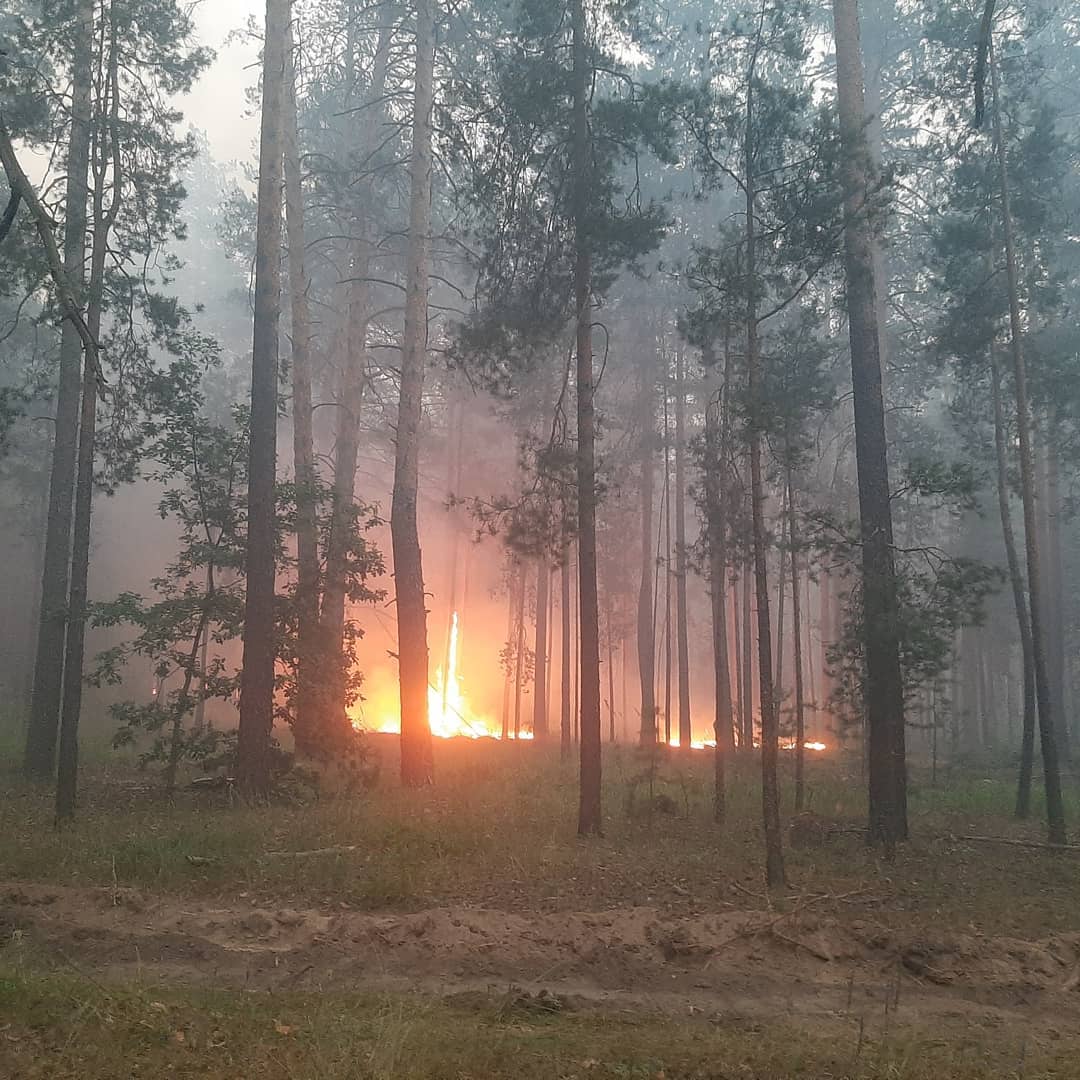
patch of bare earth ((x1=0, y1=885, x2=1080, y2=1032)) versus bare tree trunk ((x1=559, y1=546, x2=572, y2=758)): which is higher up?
bare tree trunk ((x1=559, y1=546, x2=572, y2=758))

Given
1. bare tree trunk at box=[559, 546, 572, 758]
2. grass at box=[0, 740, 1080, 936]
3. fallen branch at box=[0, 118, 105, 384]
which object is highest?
fallen branch at box=[0, 118, 105, 384]

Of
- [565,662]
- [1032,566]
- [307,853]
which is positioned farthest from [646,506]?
[307,853]

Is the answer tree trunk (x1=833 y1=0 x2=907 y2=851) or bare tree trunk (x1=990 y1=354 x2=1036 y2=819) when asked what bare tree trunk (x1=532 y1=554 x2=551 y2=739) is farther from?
tree trunk (x1=833 y1=0 x2=907 y2=851)

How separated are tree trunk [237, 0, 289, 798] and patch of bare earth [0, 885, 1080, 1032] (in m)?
4.56

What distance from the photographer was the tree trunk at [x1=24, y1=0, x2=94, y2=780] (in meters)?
13.2

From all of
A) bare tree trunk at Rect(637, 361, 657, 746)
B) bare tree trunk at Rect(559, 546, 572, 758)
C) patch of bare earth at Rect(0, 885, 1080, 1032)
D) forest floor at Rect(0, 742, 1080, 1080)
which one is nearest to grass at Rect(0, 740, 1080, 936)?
forest floor at Rect(0, 742, 1080, 1080)

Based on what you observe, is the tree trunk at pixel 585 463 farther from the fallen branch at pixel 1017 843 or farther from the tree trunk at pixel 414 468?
the fallen branch at pixel 1017 843

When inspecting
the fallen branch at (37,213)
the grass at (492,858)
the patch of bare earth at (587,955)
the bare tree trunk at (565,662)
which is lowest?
the patch of bare earth at (587,955)

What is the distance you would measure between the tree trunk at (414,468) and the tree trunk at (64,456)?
529 centimetres

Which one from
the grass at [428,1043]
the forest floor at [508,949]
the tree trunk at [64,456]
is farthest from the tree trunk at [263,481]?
the grass at [428,1043]

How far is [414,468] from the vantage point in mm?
15812

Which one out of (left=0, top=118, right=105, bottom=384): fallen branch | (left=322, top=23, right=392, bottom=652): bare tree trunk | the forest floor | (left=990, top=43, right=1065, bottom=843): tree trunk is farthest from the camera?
(left=322, top=23, right=392, bottom=652): bare tree trunk

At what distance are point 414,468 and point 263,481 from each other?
3.21 m

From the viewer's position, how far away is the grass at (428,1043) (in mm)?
5199
